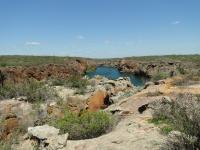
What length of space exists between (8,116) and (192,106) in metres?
7.74

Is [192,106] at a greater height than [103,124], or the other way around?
[192,106]

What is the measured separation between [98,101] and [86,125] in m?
6.77

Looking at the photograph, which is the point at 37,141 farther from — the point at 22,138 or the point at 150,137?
the point at 150,137

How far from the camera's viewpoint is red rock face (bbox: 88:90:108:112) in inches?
676

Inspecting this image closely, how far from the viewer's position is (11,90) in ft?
72.5

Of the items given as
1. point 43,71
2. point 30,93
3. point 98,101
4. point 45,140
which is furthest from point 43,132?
point 43,71

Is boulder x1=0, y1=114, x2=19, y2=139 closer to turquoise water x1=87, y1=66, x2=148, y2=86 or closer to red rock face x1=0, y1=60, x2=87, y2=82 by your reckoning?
red rock face x1=0, y1=60, x2=87, y2=82

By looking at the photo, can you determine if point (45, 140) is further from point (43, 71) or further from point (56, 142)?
point (43, 71)

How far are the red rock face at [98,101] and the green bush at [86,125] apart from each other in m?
5.13

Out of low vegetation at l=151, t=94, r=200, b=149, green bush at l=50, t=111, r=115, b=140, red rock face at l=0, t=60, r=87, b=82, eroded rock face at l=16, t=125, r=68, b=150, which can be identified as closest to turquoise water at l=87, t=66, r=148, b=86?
red rock face at l=0, t=60, r=87, b=82

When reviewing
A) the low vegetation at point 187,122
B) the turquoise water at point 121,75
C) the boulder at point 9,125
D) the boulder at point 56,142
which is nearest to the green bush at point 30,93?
the boulder at point 9,125

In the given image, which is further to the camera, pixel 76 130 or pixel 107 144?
pixel 76 130

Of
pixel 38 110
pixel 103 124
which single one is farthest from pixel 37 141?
pixel 38 110

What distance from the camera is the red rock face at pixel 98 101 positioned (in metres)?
17.2
